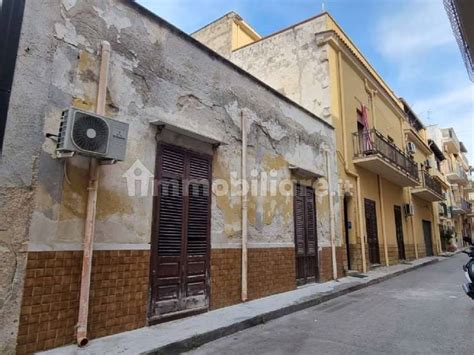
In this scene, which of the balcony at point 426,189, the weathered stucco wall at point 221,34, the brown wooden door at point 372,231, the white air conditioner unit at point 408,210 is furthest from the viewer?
the balcony at point 426,189

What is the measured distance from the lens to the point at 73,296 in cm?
419

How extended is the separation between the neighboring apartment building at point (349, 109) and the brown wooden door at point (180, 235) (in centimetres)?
590

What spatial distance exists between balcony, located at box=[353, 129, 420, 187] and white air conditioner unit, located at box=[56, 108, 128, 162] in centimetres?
964

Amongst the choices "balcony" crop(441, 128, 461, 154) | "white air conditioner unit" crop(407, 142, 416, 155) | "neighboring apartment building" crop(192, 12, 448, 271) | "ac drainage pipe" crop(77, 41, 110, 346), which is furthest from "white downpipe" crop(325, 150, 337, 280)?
"balcony" crop(441, 128, 461, 154)

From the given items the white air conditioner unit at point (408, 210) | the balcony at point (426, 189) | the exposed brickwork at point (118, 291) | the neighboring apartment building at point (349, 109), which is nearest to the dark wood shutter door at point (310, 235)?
the neighboring apartment building at point (349, 109)

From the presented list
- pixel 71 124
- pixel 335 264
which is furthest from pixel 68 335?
pixel 335 264

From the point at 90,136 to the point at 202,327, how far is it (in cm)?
298

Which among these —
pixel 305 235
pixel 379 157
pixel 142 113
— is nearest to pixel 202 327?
pixel 142 113

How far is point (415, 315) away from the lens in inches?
243

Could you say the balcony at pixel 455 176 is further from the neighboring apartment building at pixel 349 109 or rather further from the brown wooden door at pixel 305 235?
the brown wooden door at pixel 305 235

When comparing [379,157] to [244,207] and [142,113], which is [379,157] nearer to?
[244,207]

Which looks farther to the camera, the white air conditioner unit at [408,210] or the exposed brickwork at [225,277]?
the white air conditioner unit at [408,210]

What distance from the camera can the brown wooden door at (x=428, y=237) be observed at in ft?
70.5

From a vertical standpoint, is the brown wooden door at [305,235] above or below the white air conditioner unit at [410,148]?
below
